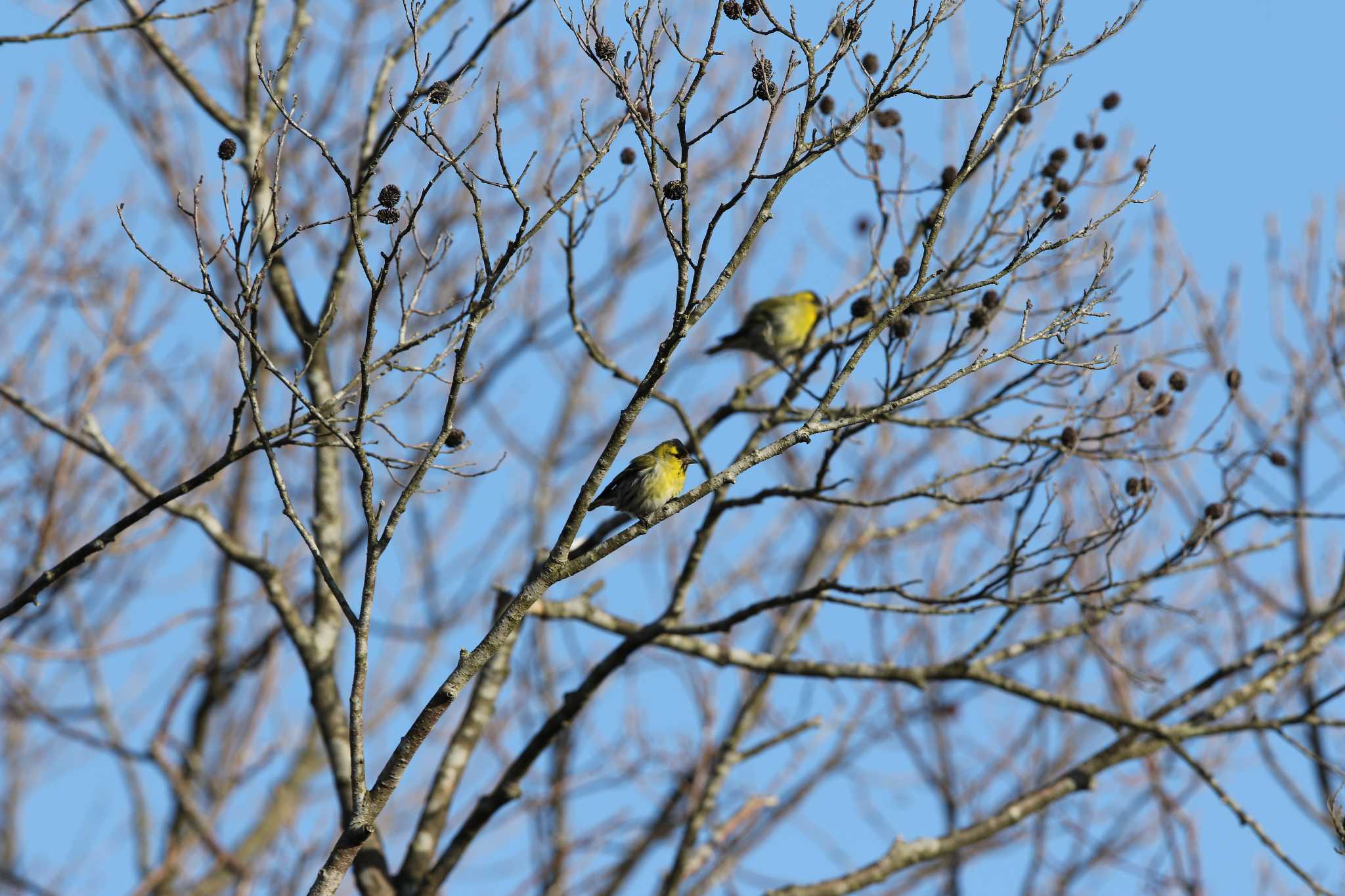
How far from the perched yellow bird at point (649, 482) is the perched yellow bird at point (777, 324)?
214 centimetres

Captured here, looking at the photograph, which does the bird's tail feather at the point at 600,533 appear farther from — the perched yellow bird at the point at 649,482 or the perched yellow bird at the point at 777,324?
the perched yellow bird at the point at 777,324

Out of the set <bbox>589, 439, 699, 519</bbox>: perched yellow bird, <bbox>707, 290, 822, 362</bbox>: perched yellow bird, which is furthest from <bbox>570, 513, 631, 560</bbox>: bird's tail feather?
<bbox>707, 290, 822, 362</bbox>: perched yellow bird

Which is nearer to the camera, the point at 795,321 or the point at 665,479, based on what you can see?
the point at 665,479

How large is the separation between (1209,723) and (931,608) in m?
1.43

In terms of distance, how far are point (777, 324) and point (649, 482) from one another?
111 inches

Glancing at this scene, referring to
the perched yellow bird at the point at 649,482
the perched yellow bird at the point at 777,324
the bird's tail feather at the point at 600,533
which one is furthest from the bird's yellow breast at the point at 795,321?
the bird's tail feather at the point at 600,533

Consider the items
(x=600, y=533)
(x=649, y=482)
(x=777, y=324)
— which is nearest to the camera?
(x=600, y=533)

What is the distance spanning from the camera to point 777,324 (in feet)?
30.6

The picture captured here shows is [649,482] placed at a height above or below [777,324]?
below

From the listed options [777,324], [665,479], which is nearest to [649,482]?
[665,479]

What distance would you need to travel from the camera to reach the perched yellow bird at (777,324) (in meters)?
9.21

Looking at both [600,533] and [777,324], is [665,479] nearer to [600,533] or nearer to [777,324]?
[600,533]

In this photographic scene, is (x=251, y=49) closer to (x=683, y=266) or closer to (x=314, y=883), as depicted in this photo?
(x=683, y=266)

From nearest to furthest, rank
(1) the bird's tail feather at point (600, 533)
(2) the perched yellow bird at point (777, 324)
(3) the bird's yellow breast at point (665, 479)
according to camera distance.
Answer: (1) the bird's tail feather at point (600, 533)
(3) the bird's yellow breast at point (665, 479)
(2) the perched yellow bird at point (777, 324)
